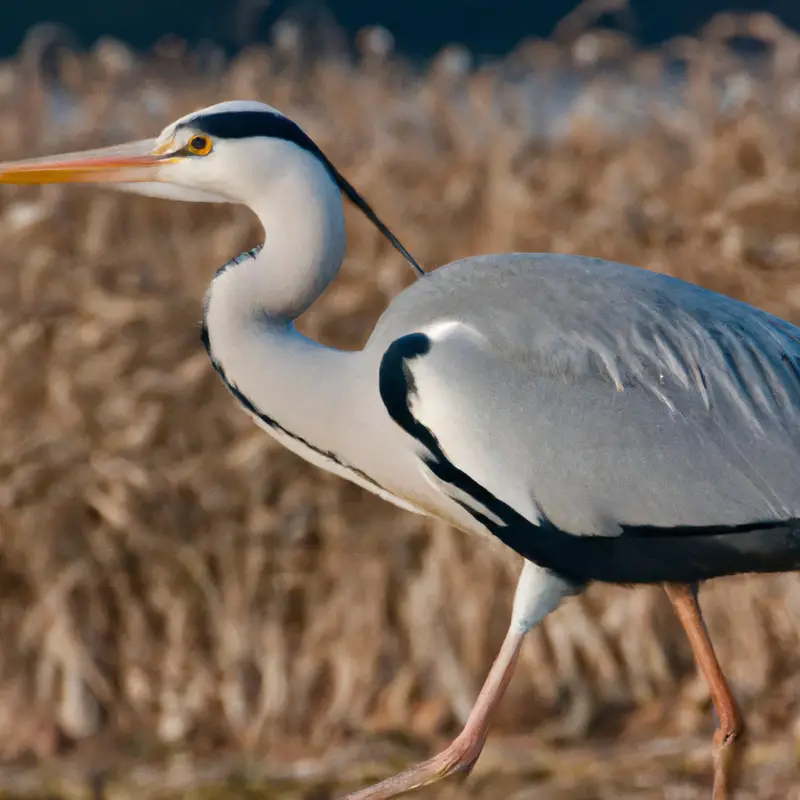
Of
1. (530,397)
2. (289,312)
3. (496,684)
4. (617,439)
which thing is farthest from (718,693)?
(289,312)

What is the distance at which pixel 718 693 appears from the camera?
3.04 metres

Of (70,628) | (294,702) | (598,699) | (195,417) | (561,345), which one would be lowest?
(598,699)

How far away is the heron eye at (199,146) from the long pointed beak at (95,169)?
0.12 ft

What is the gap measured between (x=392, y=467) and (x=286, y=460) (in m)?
2.01

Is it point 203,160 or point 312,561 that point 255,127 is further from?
point 312,561

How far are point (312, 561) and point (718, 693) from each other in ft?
5.79

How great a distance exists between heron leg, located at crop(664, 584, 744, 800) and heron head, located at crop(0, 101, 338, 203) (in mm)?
1023

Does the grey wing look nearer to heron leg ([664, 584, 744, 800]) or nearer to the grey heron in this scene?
the grey heron

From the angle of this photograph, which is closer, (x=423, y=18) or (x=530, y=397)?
(x=530, y=397)

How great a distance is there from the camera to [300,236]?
2604 millimetres

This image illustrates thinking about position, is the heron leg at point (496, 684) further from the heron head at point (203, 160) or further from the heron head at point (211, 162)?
the heron head at point (203, 160)

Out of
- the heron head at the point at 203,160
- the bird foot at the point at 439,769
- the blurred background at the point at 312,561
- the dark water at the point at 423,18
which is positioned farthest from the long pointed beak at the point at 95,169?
the dark water at the point at 423,18

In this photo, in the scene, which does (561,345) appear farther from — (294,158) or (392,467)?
(294,158)

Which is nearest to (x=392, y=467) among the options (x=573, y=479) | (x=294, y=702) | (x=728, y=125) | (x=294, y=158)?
(x=573, y=479)
